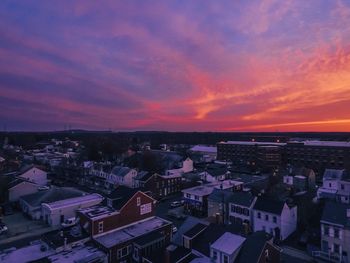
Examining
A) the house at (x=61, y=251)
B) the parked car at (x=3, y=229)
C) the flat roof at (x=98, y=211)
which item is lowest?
the parked car at (x=3, y=229)

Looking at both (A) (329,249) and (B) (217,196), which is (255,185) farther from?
(A) (329,249)

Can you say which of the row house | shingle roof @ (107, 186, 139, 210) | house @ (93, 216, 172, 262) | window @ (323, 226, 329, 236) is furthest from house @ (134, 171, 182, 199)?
window @ (323, 226, 329, 236)

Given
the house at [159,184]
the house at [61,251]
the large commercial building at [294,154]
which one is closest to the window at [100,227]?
the house at [61,251]

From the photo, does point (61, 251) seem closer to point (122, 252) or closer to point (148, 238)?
point (122, 252)

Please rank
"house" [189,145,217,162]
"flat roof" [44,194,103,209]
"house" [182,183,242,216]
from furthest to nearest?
"house" [189,145,217,162]
"house" [182,183,242,216]
"flat roof" [44,194,103,209]

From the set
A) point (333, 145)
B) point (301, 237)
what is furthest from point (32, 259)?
point (333, 145)

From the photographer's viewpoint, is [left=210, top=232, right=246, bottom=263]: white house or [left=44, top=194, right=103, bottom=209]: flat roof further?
[left=44, top=194, right=103, bottom=209]: flat roof

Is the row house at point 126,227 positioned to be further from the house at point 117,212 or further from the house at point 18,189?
the house at point 18,189

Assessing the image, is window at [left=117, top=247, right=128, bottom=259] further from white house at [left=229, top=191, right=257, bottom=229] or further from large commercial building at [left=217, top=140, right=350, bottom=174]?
large commercial building at [left=217, top=140, right=350, bottom=174]
